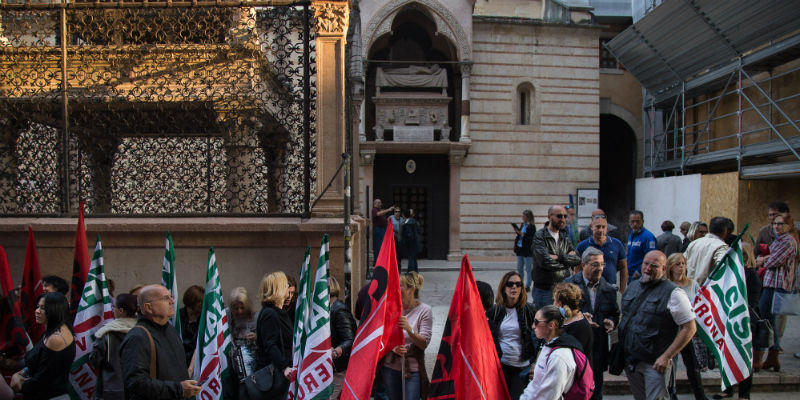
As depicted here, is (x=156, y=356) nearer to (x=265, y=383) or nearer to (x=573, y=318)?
(x=265, y=383)

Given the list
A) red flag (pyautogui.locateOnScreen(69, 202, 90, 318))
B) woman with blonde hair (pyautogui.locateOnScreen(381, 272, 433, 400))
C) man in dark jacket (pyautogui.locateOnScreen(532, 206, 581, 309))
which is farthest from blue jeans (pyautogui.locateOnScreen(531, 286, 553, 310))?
red flag (pyautogui.locateOnScreen(69, 202, 90, 318))

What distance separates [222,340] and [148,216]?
298 cm

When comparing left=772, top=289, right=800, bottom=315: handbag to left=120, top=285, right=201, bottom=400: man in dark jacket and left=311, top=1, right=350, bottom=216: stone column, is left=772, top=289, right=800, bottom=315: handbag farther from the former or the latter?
left=120, top=285, right=201, bottom=400: man in dark jacket

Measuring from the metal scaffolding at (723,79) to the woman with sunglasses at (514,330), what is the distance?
10419 mm

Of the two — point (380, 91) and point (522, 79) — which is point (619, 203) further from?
point (380, 91)

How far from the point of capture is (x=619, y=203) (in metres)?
25.3

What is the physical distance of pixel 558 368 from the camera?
379 centimetres

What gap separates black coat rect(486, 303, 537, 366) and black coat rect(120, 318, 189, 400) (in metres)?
2.65

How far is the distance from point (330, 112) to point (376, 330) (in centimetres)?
334

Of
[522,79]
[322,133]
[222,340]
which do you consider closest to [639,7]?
[522,79]

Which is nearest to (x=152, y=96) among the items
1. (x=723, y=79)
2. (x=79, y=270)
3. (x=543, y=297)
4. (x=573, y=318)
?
(x=79, y=270)

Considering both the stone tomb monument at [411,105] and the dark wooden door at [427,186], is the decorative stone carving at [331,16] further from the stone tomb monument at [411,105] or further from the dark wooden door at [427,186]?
the dark wooden door at [427,186]

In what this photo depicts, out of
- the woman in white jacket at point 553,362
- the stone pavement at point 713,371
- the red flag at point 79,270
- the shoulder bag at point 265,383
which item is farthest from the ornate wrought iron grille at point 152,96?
the woman in white jacket at point 553,362

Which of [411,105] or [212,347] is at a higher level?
[411,105]
